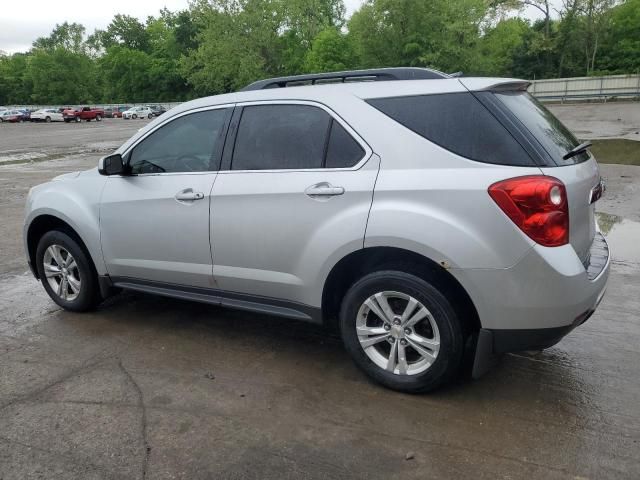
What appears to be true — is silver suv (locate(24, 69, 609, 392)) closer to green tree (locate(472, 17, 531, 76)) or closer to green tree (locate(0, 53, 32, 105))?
green tree (locate(472, 17, 531, 76))

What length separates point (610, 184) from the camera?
1036cm

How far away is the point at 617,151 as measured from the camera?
15.1m

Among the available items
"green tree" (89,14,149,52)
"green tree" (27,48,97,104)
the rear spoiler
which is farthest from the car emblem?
"green tree" (89,14,149,52)

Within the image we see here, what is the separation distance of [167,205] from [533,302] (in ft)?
8.49

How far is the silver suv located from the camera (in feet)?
9.82

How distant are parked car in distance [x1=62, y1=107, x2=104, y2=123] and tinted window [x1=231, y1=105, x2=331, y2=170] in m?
54.7

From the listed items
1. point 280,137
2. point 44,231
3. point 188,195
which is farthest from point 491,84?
point 44,231

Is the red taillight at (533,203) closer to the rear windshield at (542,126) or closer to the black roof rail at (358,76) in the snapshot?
the rear windshield at (542,126)

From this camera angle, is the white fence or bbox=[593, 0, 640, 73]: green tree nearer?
the white fence

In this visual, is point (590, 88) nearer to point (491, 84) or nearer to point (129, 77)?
point (491, 84)

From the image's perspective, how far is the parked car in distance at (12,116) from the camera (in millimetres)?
54062

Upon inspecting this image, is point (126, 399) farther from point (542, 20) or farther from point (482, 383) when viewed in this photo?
point (542, 20)

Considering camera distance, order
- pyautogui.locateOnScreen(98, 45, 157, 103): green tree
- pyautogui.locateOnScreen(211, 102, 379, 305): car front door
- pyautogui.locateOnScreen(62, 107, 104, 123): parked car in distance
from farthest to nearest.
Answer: pyautogui.locateOnScreen(98, 45, 157, 103): green tree, pyautogui.locateOnScreen(62, 107, 104, 123): parked car in distance, pyautogui.locateOnScreen(211, 102, 379, 305): car front door

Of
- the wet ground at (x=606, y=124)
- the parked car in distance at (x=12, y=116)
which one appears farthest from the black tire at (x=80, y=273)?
the parked car in distance at (x=12, y=116)
